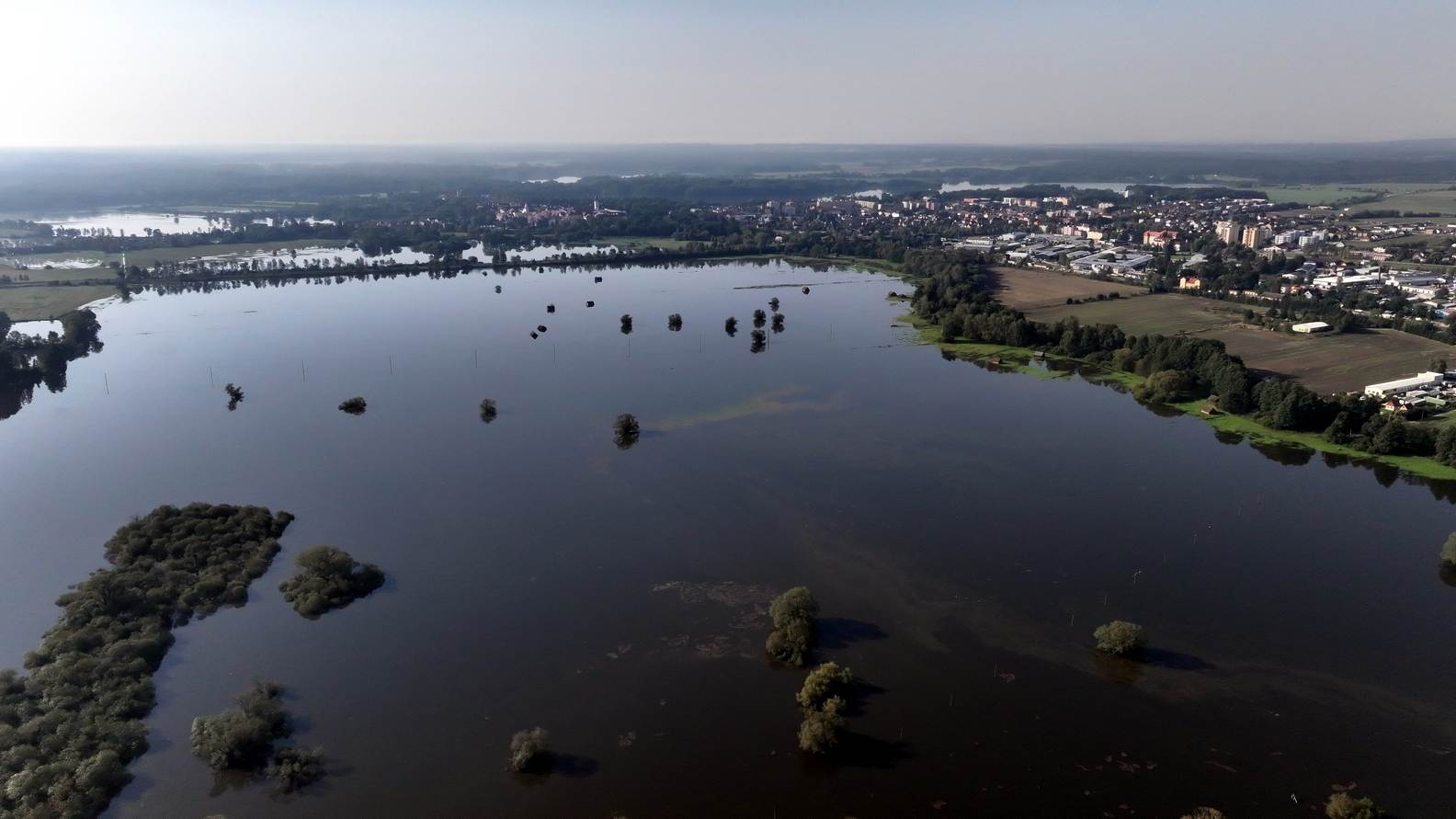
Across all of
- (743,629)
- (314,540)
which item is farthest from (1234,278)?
(314,540)

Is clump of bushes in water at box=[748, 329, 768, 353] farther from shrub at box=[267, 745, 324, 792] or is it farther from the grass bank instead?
shrub at box=[267, 745, 324, 792]

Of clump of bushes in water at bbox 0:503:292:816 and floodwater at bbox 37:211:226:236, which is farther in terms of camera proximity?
floodwater at bbox 37:211:226:236

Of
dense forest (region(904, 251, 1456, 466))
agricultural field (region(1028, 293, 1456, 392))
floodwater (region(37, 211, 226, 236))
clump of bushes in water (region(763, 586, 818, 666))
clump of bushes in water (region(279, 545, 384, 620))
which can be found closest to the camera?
clump of bushes in water (region(763, 586, 818, 666))

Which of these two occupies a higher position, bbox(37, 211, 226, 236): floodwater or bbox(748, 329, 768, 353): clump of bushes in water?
bbox(37, 211, 226, 236): floodwater

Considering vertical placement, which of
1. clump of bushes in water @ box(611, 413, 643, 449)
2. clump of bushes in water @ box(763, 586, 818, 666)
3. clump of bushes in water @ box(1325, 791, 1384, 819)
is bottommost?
Answer: clump of bushes in water @ box(1325, 791, 1384, 819)

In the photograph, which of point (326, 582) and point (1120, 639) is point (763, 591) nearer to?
point (1120, 639)

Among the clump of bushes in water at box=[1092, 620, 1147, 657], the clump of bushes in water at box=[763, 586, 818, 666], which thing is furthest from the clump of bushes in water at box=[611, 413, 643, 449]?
the clump of bushes in water at box=[1092, 620, 1147, 657]

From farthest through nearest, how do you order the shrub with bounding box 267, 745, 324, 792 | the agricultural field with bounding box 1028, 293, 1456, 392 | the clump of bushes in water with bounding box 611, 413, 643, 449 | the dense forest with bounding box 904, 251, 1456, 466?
1. the agricultural field with bounding box 1028, 293, 1456, 392
2. the clump of bushes in water with bounding box 611, 413, 643, 449
3. the dense forest with bounding box 904, 251, 1456, 466
4. the shrub with bounding box 267, 745, 324, 792

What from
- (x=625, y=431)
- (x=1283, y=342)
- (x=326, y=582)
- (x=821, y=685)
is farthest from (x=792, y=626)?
(x=1283, y=342)

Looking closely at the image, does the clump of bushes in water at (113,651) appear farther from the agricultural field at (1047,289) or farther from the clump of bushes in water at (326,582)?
the agricultural field at (1047,289)
